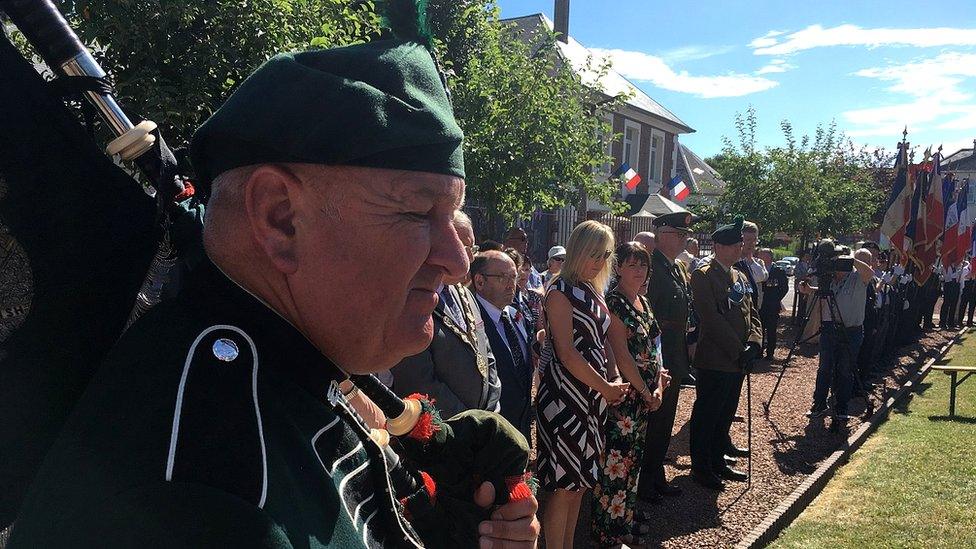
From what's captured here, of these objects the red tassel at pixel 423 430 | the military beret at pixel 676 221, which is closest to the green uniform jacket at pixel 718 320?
the military beret at pixel 676 221

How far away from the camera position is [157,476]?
78cm

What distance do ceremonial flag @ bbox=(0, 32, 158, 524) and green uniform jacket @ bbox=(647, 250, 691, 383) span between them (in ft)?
17.2

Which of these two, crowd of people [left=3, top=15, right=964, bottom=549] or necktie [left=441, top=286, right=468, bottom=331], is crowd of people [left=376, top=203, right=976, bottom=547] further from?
crowd of people [left=3, top=15, right=964, bottom=549]

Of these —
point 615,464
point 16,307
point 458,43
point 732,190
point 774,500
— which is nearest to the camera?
point 16,307

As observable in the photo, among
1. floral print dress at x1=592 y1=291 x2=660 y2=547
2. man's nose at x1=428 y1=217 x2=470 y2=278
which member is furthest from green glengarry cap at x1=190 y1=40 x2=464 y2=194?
floral print dress at x1=592 y1=291 x2=660 y2=547

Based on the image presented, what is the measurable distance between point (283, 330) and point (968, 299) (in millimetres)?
23703

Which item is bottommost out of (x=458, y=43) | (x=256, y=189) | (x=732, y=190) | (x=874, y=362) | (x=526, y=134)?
(x=732, y=190)

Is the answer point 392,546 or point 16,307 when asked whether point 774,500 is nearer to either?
point 392,546

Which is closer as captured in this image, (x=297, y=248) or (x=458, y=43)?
(x=297, y=248)

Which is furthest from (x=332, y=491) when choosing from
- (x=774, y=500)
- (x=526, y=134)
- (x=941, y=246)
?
(x=941, y=246)

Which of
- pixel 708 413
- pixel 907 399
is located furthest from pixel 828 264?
pixel 708 413

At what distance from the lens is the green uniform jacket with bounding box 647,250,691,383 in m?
5.93

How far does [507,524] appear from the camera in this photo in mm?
1526

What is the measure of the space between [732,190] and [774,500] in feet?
56.2
